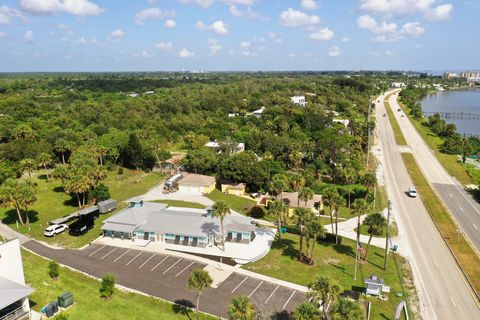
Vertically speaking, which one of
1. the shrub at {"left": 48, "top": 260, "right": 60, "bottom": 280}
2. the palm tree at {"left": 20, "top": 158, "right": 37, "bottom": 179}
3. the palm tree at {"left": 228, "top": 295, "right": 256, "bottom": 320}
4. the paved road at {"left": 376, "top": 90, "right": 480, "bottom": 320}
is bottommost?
the paved road at {"left": 376, "top": 90, "right": 480, "bottom": 320}

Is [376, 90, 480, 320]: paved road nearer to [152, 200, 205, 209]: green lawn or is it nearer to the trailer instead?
[152, 200, 205, 209]: green lawn

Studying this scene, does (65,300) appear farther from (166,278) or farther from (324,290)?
(324,290)

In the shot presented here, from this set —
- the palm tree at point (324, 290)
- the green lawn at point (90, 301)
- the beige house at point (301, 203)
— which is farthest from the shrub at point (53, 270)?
the beige house at point (301, 203)

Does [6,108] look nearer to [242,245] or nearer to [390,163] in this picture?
[242,245]

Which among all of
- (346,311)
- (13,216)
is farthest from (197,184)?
(346,311)

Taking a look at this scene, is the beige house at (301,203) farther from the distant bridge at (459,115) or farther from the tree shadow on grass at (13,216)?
the distant bridge at (459,115)

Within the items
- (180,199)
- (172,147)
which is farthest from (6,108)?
(180,199)

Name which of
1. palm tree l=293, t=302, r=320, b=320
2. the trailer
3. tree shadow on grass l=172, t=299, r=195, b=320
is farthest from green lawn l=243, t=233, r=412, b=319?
the trailer
